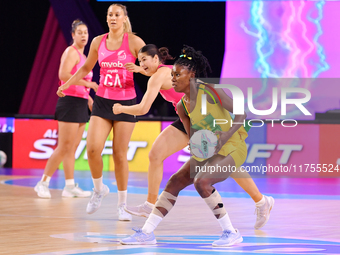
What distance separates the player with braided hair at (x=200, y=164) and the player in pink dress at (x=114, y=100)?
3.66ft

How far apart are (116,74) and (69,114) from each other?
1.57 meters

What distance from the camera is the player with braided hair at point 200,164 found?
3.50 m

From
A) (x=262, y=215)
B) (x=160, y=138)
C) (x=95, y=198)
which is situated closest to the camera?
(x=262, y=215)

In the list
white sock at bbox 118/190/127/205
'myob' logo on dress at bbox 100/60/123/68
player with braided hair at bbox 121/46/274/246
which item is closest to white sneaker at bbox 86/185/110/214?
white sock at bbox 118/190/127/205

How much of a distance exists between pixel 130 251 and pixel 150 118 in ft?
19.8

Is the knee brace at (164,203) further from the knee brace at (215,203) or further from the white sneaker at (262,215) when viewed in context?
the white sneaker at (262,215)

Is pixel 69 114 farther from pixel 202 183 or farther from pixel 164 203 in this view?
pixel 202 183

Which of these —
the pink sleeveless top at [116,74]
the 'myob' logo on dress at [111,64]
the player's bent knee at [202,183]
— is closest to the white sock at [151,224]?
the player's bent knee at [202,183]

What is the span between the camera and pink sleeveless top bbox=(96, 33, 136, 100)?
4715 mm

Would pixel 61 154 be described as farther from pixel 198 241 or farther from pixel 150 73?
pixel 198 241

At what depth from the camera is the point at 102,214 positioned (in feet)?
16.5

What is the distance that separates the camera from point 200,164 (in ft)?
11.8

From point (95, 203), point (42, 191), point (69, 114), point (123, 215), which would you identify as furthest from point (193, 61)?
point (42, 191)

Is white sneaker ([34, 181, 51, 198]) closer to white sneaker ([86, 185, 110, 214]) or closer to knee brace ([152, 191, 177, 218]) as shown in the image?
white sneaker ([86, 185, 110, 214])
